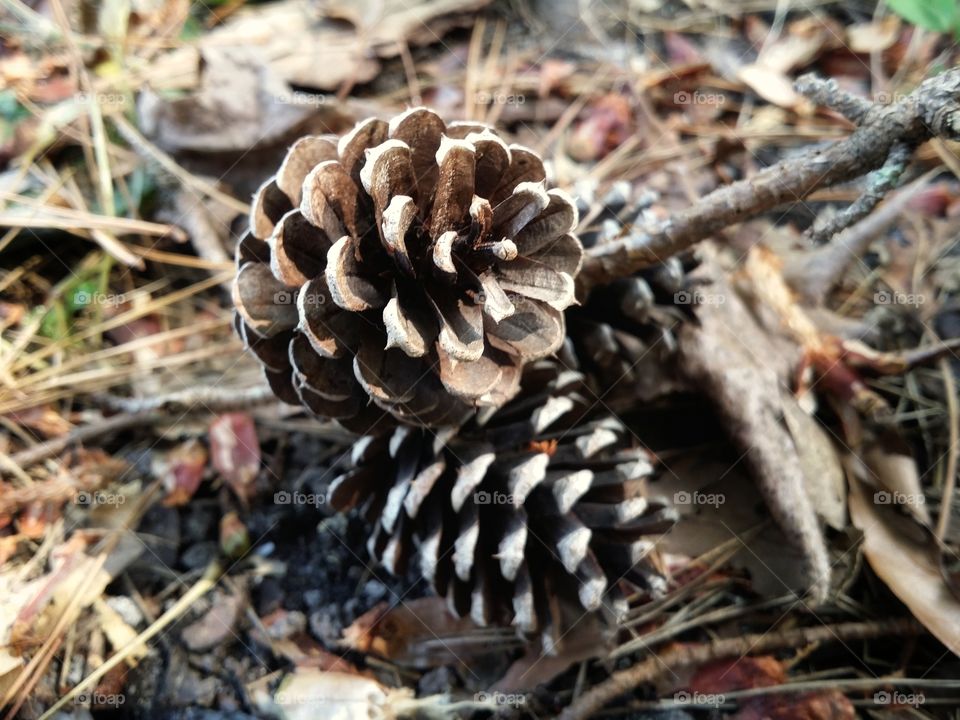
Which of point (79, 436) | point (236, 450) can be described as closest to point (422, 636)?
point (236, 450)

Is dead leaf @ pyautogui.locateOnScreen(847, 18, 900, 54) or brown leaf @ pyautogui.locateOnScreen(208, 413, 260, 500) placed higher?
dead leaf @ pyautogui.locateOnScreen(847, 18, 900, 54)

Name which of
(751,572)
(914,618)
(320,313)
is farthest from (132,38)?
(914,618)

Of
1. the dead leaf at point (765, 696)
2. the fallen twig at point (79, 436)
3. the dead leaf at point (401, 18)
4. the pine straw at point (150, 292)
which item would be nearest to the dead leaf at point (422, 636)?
the pine straw at point (150, 292)

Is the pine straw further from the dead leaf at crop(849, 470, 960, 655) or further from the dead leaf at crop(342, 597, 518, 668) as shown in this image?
the dead leaf at crop(342, 597, 518, 668)

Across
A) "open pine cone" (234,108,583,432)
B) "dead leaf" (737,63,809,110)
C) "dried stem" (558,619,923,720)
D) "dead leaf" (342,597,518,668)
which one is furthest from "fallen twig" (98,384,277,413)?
"dead leaf" (737,63,809,110)

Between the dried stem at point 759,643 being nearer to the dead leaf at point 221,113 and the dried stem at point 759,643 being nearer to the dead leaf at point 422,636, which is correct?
the dead leaf at point 422,636

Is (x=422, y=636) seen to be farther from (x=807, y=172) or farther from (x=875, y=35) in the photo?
(x=875, y=35)
